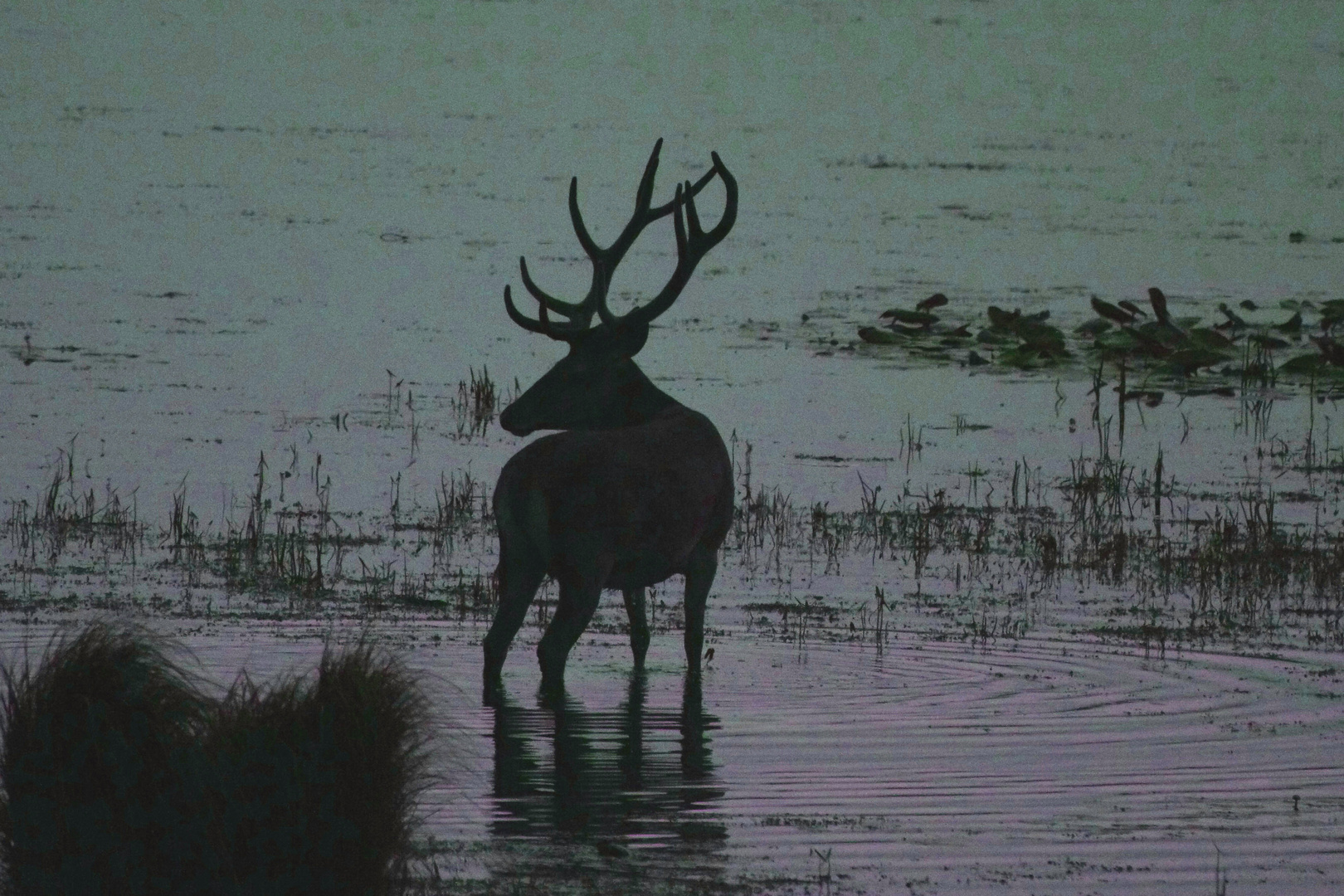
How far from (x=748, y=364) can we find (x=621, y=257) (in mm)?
8583

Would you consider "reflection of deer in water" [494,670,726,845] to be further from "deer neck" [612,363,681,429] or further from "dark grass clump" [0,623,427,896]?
"deer neck" [612,363,681,429]

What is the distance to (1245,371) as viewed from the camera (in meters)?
20.4

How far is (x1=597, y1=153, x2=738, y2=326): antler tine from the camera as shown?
11930mm

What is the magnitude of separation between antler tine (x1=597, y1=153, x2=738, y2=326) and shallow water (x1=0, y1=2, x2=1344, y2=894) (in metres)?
1.57

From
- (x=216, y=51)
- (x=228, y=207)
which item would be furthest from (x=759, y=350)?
(x=216, y=51)

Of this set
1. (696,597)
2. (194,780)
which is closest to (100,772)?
(194,780)

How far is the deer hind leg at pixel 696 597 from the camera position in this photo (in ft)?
36.3

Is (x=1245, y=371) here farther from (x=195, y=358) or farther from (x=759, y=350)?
(x=195, y=358)

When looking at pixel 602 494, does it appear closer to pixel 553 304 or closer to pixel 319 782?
pixel 553 304

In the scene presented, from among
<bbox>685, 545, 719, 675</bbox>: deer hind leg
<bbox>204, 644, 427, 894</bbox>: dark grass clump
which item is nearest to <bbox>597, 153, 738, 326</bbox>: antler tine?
<bbox>685, 545, 719, 675</bbox>: deer hind leg

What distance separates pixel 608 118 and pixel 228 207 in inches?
508

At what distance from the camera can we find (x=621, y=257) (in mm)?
12312

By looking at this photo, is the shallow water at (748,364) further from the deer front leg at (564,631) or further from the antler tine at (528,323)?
the antler tine at (528,323)

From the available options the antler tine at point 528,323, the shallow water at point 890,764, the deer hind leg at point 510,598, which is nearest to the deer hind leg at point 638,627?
the shallow water at point 890,764
